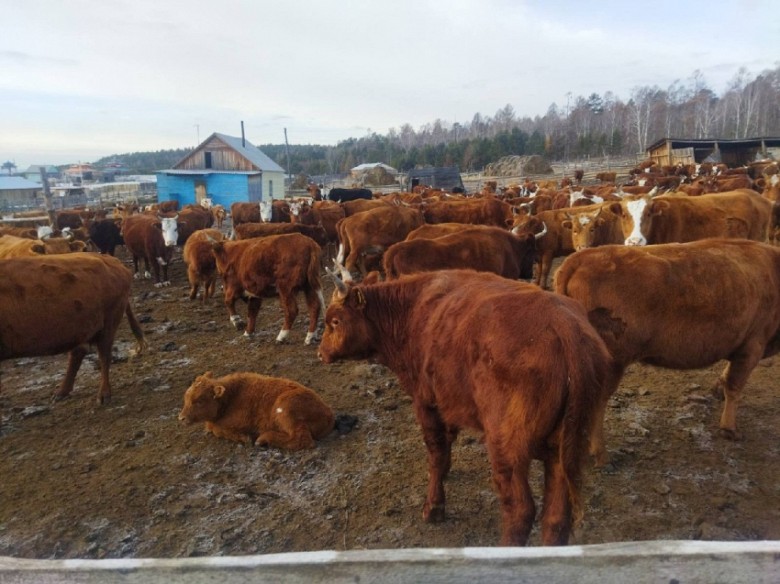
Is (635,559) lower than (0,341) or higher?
higher

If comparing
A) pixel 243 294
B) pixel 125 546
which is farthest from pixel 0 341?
pixel 243 294

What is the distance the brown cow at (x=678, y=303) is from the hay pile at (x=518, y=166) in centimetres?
4802

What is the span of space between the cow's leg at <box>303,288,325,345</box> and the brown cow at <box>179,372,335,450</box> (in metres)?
2.80

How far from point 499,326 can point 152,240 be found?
12980mm

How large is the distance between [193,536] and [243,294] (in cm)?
566

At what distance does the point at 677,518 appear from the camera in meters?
3.68

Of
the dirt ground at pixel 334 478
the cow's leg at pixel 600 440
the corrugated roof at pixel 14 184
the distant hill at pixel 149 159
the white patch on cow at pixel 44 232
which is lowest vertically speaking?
the dirt ground at pixel 334 478

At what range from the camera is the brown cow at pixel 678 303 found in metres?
4.14

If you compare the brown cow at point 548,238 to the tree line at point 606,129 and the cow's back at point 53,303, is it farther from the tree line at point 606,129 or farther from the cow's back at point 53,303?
the tree line at point 606,129

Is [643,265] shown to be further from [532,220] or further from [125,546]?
[532,220]

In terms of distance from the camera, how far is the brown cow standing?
8.64ft

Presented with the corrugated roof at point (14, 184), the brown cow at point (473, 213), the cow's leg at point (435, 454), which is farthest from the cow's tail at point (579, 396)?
the corrugated roof at point (14, 184)

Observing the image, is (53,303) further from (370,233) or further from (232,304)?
(370,233)

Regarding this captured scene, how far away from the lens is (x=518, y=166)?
53031 mm
